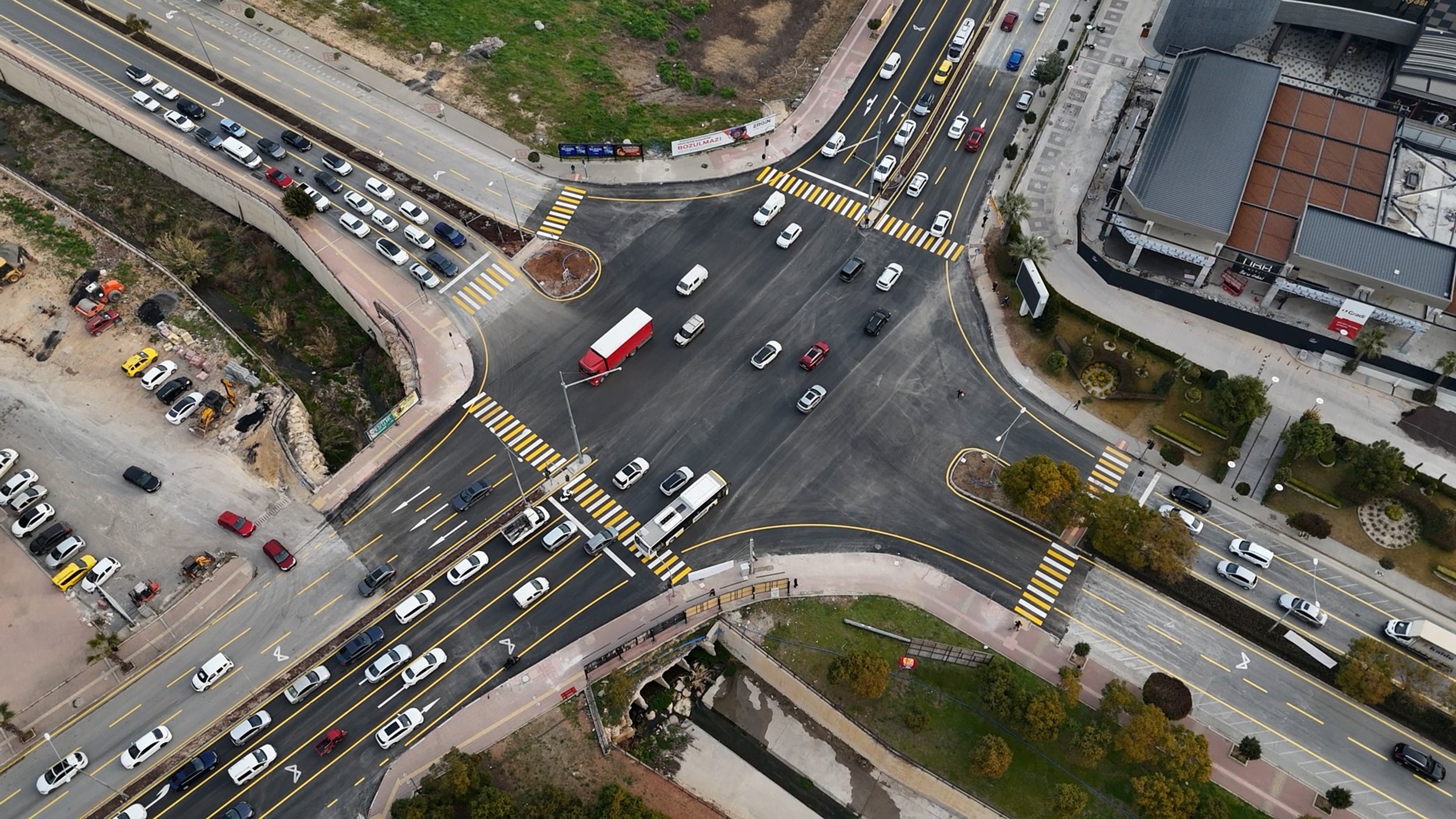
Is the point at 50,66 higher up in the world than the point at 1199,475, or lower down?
lower down

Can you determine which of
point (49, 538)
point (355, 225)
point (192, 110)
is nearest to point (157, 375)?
point (49, 538)

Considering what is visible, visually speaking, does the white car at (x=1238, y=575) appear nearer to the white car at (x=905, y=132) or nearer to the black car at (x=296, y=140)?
the white car at (x=905, y=132)

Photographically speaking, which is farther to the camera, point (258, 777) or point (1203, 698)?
point (1203, 698)

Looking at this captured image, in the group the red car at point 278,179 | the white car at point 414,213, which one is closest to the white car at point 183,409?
the red car at point 278,179

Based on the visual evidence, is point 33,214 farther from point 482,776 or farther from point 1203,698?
point 1203,698

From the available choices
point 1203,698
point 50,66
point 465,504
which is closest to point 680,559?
point 465,504

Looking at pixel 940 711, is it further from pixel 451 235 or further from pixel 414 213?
pixel 414 213
